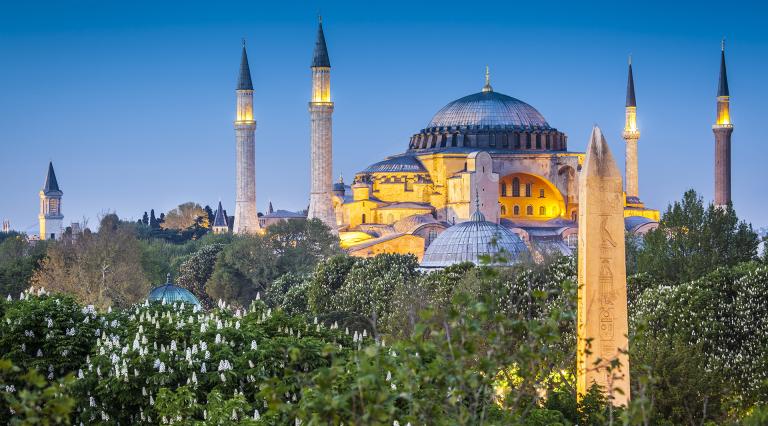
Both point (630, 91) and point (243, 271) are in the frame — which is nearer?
point (243, 271)

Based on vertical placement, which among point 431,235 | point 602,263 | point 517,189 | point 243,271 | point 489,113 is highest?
point 489,113

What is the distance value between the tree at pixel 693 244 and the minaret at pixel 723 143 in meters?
39.4

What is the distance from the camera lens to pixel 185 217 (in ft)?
446

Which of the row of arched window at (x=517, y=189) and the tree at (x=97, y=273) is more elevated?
the row of arched window at (x=517, y=189)

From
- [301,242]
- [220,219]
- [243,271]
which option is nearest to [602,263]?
[243,271]

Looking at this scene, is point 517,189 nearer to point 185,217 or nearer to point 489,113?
point 489,113

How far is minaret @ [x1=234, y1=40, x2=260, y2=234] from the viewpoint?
9538cm

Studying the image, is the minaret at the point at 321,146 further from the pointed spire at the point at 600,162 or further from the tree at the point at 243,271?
the pointed spire at the point at 600,162

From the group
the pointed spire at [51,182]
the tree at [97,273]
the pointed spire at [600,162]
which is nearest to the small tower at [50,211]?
the pointed spire at [51,182]

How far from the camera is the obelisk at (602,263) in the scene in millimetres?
20031

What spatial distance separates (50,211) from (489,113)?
52.7 m

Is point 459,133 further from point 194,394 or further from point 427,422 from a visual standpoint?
Answer: point 427,422

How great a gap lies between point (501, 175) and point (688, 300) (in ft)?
206

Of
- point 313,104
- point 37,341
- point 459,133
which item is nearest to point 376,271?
point 37,341
